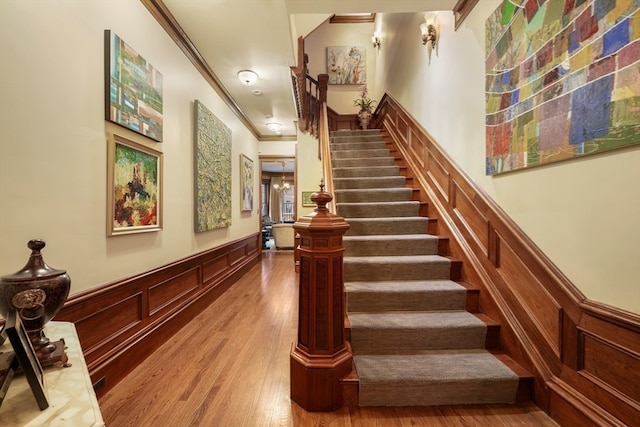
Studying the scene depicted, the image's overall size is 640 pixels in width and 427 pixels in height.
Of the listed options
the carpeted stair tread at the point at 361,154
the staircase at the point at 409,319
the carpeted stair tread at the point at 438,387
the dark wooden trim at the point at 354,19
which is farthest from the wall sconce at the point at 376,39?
the carpeted stair tread at the point at 438,387

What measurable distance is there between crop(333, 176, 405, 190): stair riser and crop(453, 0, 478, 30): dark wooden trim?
1.68m

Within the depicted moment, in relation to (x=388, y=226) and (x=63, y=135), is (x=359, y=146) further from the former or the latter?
(x=63, y=135)

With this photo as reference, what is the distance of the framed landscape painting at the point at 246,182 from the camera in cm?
489

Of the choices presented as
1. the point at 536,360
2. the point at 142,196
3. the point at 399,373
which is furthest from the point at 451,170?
the point at 142,196

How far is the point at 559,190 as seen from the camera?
1501 mm

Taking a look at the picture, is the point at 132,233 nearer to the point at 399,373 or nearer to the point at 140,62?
the point at 140,62

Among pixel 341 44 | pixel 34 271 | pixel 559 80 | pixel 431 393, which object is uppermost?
pixel 341 44

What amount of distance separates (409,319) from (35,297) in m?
1.92

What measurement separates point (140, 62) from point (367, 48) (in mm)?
6328

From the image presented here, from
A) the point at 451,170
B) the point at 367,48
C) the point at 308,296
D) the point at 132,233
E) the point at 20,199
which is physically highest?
the point at 367,48

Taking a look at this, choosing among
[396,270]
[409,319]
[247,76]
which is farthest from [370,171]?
[409,319]

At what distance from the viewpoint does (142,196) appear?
2100 mm

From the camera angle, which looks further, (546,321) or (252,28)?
(252,28)

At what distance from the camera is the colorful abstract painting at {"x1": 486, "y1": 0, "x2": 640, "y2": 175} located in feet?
A: 3.82
